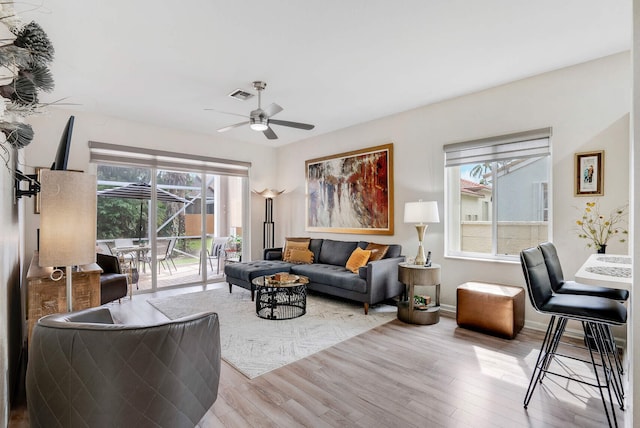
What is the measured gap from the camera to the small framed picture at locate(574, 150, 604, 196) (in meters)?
3.06

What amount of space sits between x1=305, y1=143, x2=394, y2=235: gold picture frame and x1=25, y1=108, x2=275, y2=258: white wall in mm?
1145

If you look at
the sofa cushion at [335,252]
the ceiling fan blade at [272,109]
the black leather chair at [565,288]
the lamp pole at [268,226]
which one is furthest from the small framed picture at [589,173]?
the lamp pole at [268,226]

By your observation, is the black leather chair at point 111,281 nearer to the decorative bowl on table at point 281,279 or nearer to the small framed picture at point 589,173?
the decorative bowl on table at point 281,279

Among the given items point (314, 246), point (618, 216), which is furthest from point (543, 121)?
point (314, 246)

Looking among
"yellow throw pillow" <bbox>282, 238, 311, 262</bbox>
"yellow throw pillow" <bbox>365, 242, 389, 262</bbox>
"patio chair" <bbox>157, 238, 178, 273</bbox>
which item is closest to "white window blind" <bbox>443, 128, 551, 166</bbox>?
"yellow throw pillow" <bbox>365, 242, 389, 262</bbox>

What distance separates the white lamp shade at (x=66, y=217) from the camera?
A: 1.75m

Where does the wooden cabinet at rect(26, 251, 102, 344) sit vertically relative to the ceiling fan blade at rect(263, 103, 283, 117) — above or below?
below

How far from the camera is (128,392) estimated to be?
133cm

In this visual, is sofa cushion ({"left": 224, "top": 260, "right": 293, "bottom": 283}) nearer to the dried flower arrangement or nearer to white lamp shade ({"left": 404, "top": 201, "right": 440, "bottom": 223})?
white lamp shade ({"left": 404, "top": 201, "right": 440, "bottom": 223})

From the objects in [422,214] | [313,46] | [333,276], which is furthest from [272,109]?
[333,276]

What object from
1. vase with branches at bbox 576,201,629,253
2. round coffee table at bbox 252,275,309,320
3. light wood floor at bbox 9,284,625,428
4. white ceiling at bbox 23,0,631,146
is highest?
white ceiling at bbox 23,0,631,146

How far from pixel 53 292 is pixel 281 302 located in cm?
258

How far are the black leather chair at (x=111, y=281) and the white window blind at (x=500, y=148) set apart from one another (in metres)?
4.48

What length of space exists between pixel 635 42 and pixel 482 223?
3.22 m
